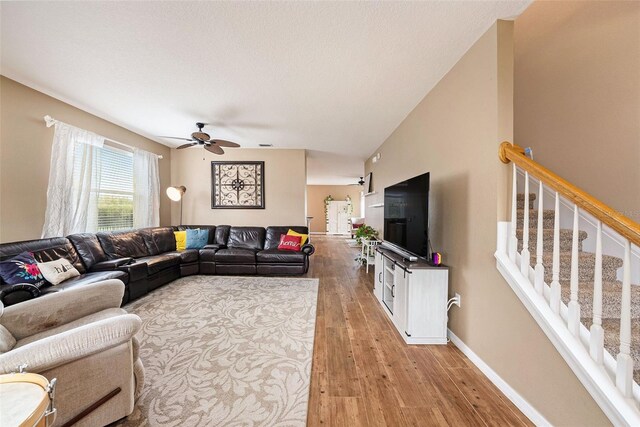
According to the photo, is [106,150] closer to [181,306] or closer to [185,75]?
[185,75]

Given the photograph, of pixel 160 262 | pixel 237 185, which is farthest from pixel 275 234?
pixel 160 262

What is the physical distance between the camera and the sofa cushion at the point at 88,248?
2943 millimetres

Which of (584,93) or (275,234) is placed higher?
(584,93)

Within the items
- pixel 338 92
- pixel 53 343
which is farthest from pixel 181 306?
pixel 338 92

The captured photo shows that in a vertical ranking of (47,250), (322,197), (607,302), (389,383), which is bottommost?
(389,383)

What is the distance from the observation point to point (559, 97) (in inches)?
88.8

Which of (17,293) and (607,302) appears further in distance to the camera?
(17,293)

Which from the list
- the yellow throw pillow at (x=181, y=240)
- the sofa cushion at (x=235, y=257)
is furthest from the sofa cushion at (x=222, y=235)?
the sofa cushion at (x=235, y=257)

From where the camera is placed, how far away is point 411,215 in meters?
2.41

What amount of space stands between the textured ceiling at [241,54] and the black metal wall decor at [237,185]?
6.24 feet

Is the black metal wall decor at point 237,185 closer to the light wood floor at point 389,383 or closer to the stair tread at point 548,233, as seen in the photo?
the light wood floor at point 389,383

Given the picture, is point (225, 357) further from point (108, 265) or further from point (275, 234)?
point (275, 234)

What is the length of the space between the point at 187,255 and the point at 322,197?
27.1 ft

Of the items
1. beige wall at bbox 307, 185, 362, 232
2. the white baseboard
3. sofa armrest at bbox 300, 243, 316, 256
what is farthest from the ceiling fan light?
beige wall at bbox 307, 185, 362, 232
